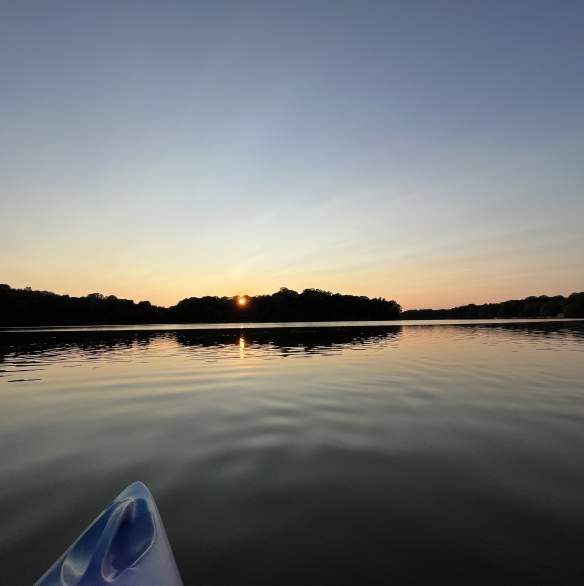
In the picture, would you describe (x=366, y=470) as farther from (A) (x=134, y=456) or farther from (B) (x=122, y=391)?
(B) (x=122, y=391)

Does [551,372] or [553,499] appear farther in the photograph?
[551,372]

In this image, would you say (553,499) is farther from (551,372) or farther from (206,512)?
(551,372)

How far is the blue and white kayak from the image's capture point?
3.07 meters

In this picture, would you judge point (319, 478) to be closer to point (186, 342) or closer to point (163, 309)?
point (186, 342)

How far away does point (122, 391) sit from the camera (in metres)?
13.6

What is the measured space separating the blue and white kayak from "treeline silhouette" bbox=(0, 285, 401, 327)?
6019 inches

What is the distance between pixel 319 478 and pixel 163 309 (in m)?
178

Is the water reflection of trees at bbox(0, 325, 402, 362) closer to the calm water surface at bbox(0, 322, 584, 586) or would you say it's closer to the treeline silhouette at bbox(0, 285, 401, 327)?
the calm water surface at bbox(0, 322, 584, 586)

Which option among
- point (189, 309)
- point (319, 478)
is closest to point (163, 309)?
point (189, 309)

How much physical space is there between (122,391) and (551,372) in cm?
1849

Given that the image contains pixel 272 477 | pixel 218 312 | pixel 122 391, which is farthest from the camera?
pixel 218 312

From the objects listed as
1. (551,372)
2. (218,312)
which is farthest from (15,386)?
(218,312)

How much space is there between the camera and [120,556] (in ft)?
11.0

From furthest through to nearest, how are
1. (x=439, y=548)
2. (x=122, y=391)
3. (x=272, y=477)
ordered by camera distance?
(x=122, y=391), (x=272, y=477), (x=439, y=548)
